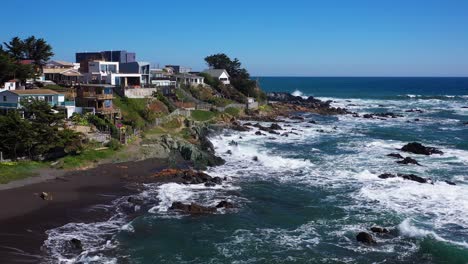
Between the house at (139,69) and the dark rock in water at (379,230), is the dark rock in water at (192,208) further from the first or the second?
the house at (139,69)

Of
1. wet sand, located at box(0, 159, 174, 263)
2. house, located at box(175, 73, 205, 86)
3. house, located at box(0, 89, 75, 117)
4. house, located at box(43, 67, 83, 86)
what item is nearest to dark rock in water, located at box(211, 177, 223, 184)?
wet sand, located at box(0, 159, 174, 263)

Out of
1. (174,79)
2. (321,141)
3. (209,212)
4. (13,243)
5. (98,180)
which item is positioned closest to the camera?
(13,243)

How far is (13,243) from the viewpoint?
23.3 m

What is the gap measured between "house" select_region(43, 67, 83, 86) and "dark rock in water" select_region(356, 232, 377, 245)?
163 feet

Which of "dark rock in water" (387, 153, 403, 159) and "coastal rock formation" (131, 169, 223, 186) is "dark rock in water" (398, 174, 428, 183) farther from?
"coastal rock formation" (131, 169, 223, 186)

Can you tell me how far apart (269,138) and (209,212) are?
31.6 metres

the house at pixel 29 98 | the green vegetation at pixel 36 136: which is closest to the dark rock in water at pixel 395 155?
the green vegetation at pixel 36 136

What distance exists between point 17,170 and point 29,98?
35.0ft

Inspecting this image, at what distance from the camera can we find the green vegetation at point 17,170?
109 ft

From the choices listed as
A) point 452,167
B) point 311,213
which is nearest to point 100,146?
point 311,213

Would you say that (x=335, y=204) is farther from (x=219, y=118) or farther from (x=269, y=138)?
(x=219, y=118)

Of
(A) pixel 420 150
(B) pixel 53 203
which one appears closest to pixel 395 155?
(A) pixel 420 150

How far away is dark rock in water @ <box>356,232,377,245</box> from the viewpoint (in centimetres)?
2478

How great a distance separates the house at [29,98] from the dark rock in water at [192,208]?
20632mm
